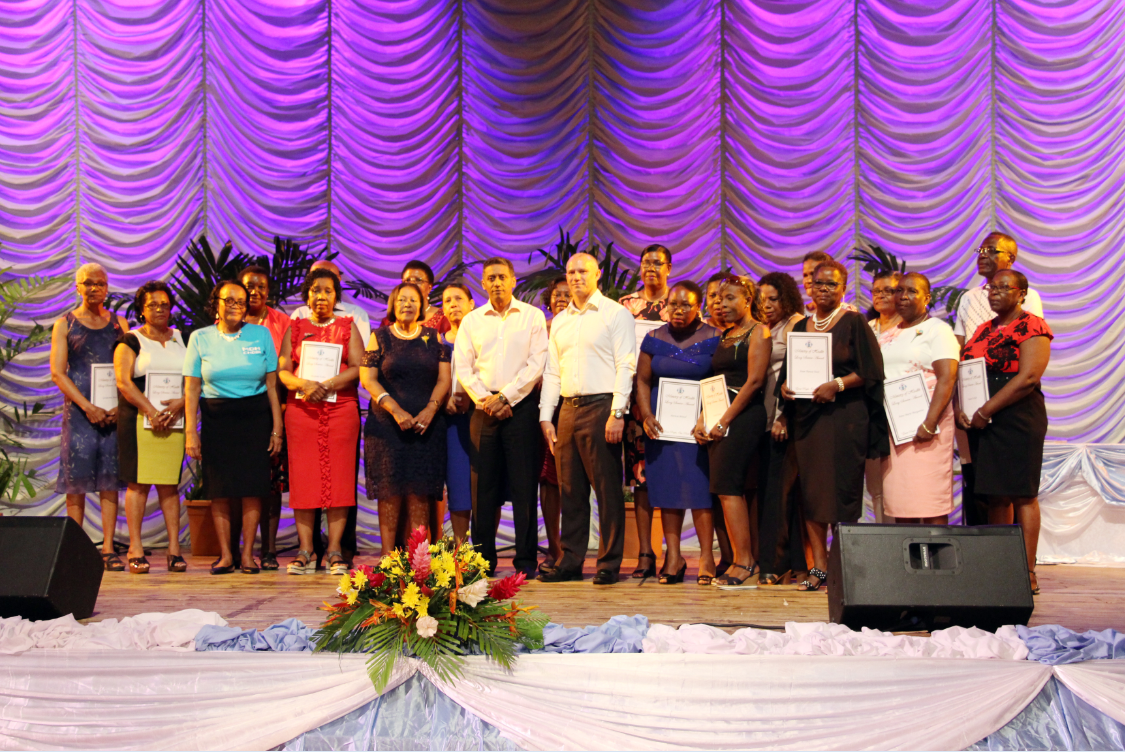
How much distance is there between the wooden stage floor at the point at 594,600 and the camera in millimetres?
3547

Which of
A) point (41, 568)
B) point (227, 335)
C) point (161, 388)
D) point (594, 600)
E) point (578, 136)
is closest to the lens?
point (41, 568)

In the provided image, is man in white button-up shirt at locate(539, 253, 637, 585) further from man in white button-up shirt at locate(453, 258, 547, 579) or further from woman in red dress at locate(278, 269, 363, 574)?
woman in red dress at locate(278, 269, 363, 574)

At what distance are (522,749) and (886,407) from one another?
2.54 meters

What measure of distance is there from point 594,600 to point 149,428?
2.72 meters

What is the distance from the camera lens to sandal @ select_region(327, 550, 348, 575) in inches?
190

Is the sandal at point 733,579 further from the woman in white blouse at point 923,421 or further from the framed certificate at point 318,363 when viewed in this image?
the framed certificate at point 318,363

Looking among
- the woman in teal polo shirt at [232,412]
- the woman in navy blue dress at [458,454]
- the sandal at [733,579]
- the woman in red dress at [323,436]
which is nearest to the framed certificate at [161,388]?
the woman in teal polo shirt at [232,412]

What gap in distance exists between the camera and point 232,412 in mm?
4938

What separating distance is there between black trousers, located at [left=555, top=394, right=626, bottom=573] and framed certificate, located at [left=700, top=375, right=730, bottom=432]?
46 centimetres

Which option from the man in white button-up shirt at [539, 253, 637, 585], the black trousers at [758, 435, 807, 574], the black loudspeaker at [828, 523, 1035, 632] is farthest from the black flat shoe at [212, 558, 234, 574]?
the black loudspeaker at [828, 523, 1035, 632]

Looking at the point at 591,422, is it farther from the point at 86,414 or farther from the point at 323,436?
the point at 86,414

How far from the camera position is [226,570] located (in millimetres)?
4973

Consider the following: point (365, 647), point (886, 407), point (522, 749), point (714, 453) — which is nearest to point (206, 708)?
point (365, 647)

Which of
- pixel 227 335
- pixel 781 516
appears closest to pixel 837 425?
pixel 781 516
